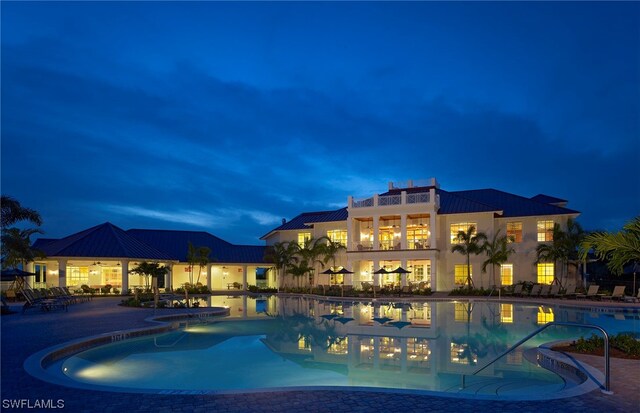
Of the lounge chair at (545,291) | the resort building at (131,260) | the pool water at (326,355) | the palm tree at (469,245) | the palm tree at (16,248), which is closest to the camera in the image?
the pool water at (326,355)

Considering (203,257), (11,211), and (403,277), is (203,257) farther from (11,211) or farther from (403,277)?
(11,211)

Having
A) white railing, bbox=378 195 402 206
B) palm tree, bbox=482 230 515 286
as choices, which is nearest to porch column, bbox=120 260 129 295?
white railing, bbox=378 195 402 206

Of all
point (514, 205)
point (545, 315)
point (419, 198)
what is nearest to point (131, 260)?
point (419, 198)

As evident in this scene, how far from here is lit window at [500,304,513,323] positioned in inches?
761

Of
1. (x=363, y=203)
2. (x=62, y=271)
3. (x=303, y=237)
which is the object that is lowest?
(x=62, y=271)

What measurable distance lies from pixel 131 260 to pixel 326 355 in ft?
86.4

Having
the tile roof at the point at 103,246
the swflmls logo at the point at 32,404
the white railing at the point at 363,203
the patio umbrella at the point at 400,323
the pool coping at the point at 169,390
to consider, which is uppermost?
the white railing at the point at 363,203

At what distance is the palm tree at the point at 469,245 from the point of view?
33375 mm

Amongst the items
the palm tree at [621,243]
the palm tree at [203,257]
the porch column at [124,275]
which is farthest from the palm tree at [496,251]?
the porch column at [124,275]

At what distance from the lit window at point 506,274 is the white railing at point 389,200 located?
29.5 ft

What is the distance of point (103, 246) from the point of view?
3459 cm

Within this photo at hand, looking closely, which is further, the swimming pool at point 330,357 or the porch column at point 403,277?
the porch column at point 403,277

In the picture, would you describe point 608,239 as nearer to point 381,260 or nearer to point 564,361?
point 564,361

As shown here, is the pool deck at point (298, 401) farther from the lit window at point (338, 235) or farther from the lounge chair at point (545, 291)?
the lit window at point (338, 235)
